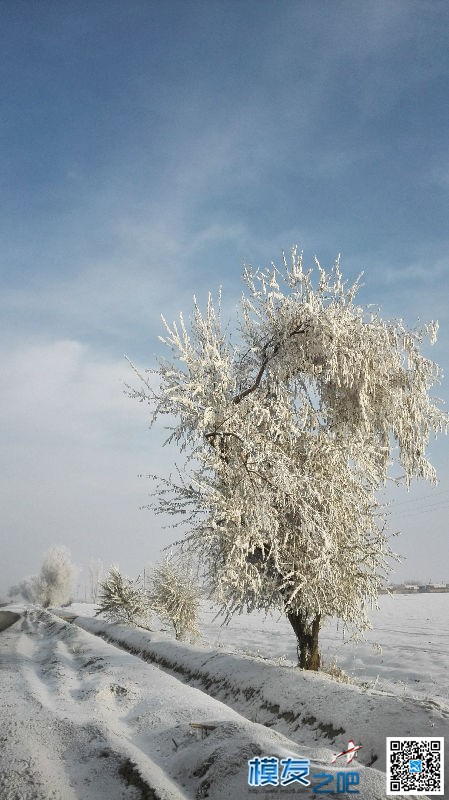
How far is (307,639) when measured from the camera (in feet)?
41.5

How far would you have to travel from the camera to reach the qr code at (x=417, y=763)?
5.57 metres

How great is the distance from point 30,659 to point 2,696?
8821 mm

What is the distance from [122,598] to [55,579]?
3119 inches

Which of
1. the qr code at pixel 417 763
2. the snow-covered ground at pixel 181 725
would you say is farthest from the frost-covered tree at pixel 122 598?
the qr code at pixel 417 763

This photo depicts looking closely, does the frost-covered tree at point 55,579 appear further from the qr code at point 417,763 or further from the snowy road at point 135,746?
the qr code at point 417,763

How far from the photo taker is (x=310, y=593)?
11688 millimetres

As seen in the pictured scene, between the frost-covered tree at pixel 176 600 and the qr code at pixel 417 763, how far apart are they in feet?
81.1

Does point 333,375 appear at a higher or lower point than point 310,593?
higher

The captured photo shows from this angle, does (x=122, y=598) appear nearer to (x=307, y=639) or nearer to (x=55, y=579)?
(x=307, y=639)

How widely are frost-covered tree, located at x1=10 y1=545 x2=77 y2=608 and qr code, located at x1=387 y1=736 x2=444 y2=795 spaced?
357ft

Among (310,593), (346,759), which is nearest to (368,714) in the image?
(346,759)

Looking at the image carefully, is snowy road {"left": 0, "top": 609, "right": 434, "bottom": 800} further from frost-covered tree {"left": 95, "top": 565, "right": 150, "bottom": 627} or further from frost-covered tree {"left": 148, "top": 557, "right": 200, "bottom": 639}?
frost-covered tree {"left": 95, "top": 565, "right": 150, "bottom": 627}

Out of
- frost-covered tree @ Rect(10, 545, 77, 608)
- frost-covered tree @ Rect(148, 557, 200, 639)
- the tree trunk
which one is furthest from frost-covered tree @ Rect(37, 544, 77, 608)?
the tree trunk

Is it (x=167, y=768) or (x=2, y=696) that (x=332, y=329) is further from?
(x=2, y=696)
